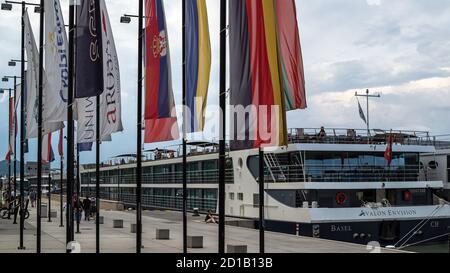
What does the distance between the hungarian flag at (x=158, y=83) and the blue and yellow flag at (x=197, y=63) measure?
0.80 metres

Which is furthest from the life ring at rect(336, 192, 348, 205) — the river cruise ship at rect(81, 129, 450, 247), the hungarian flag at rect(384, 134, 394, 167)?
the hungarian flag at rect(384, 134, 394, 167)

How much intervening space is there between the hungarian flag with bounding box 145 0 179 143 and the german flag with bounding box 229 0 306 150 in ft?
13.9

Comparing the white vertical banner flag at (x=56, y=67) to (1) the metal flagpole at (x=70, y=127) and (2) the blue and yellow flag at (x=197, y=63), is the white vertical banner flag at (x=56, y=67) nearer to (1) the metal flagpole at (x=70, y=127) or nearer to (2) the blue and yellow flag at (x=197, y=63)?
(1) the metal flagpole at (x=70, y=127)

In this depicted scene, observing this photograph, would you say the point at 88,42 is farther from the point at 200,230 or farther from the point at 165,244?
the point at 200,230

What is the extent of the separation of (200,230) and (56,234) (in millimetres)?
7232

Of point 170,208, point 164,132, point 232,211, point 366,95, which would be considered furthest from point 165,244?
point 170,208

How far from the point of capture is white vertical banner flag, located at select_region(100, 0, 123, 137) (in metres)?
16.8

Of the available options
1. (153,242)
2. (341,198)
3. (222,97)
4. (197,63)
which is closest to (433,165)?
(341,198)

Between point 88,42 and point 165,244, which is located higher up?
point 88,42

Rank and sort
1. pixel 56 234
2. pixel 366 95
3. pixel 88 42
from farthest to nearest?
pixel 366 95, pixel 56 234, pixel 88 42

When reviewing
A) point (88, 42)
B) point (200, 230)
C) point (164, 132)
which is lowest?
point (200, 230)

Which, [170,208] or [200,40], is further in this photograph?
[170,208]

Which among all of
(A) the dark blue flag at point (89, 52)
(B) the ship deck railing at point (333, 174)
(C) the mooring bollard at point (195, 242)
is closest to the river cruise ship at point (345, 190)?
(B) the ship deck railing at point (333, 174)
